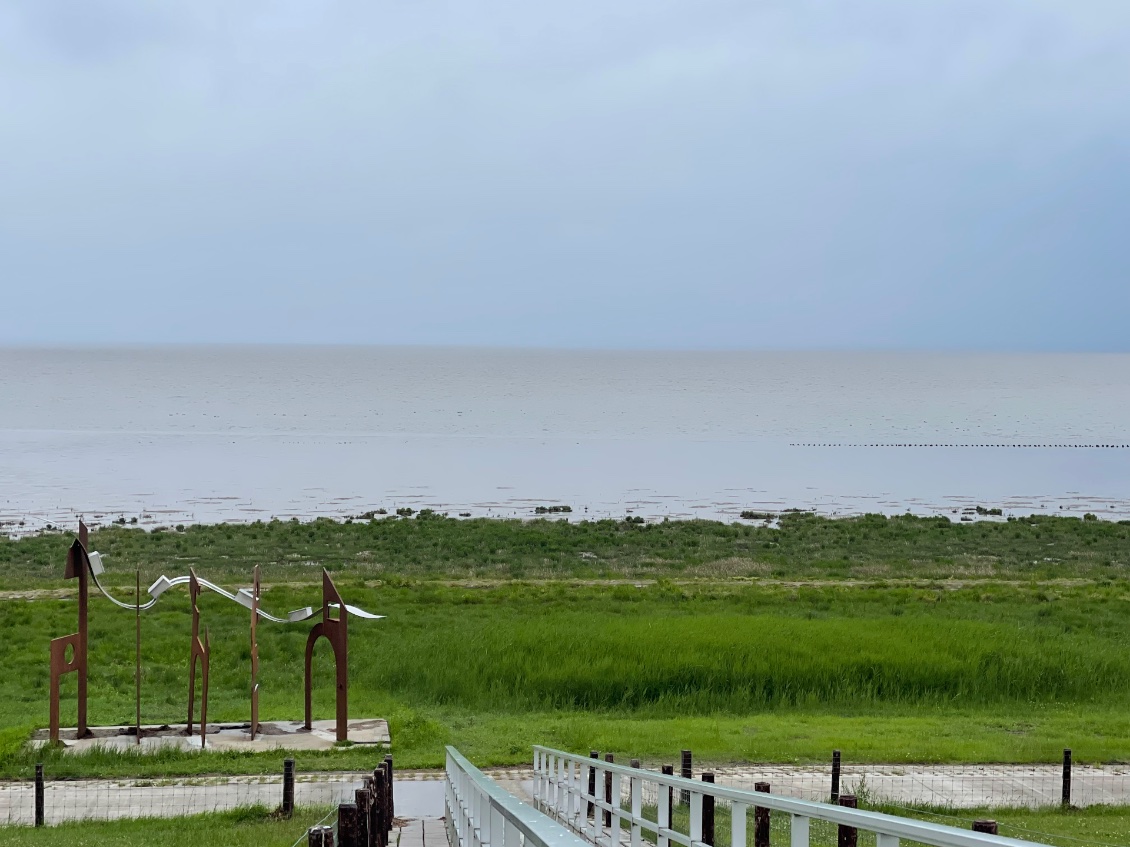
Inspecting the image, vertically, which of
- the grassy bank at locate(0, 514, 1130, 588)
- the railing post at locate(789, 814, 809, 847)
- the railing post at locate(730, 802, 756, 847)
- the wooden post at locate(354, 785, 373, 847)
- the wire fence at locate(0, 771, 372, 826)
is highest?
the railing post at locate(789, 814, 809, 847)

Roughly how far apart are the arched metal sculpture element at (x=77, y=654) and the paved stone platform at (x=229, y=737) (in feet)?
1.05

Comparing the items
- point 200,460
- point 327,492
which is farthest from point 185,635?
point 200,460

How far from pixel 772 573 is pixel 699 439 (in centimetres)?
8107

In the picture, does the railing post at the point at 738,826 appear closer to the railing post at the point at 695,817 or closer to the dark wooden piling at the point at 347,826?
the railing post at the point at 695,817

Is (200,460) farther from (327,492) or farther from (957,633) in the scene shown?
(957,633)

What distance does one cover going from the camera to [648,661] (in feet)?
79.2

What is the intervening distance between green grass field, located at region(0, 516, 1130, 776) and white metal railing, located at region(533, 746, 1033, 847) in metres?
5.88

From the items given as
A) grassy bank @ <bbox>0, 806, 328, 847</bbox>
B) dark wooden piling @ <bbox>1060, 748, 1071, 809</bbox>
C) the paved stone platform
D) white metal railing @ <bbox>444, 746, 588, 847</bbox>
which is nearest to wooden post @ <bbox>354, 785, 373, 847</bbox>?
white metal railing @ <bbox>444, 746, 588, 847</bbox>

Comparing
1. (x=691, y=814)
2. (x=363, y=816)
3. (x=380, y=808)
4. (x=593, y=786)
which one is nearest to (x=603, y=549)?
(x=593, y=786)

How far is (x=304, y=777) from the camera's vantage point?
54.4 ft

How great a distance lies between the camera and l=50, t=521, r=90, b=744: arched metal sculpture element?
1822 centimetres

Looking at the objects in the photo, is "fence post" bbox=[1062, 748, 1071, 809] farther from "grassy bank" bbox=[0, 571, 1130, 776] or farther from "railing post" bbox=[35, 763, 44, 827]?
"railing post" bbox=[35, 763, 44, 827]

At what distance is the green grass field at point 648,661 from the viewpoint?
18922 millimetres

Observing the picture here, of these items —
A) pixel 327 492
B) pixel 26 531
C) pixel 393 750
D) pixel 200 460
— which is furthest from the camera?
pixel 200 460
